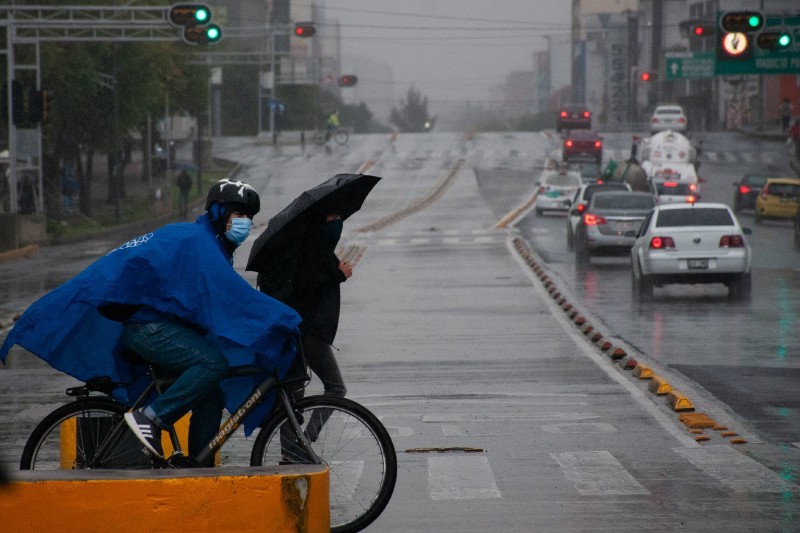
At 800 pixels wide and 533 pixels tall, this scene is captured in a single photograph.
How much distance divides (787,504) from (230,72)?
114058 mm

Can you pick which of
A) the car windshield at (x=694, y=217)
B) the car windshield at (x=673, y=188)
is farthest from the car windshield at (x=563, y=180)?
the car windshield at (x=694, y=217)

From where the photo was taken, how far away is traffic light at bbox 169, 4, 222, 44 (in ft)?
113

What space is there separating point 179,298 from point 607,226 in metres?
26.9

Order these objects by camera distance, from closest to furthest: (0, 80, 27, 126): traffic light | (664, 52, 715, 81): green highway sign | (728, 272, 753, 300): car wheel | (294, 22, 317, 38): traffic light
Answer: (728, 272, 753, 300): car wheel → (0, 80, 27, 126): traffic light → (294, 22, 317, 38): traffic light → (664, 52, 715, 81): green highway sign

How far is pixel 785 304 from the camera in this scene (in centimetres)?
2402

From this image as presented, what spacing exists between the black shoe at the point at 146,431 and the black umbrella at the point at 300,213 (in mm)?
1345

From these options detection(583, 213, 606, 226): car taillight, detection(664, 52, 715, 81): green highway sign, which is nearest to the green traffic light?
detection(583, 213, 606, 226): car taillight

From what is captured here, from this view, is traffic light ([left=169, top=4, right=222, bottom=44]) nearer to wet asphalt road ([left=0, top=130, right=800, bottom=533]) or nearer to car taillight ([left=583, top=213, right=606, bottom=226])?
wet asphalt road ([left=0, top=130, right=800, bottom=533])

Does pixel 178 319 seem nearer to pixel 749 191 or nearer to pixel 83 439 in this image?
pixel 83 439

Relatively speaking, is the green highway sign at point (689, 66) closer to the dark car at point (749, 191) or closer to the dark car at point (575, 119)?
the dark car at point (575, 119)

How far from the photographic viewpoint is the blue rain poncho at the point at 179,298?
7.11m

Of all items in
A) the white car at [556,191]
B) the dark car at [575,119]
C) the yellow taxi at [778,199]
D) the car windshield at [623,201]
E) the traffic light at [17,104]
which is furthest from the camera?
the dark car at [575,119]

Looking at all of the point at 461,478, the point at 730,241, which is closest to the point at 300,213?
the point at 461,478

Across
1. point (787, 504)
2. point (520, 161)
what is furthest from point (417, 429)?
point (520, 161)
